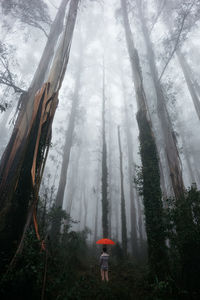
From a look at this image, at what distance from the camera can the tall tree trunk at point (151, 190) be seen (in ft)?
16.0

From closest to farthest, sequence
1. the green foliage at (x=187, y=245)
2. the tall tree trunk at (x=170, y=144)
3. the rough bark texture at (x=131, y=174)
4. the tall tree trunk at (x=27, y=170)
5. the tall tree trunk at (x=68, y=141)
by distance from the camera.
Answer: the tall tree trunk at (x=27, y=170), the green foliage at (x=187, y=245), the tall tree trunk at (x=170, y=144), the tall tree trunk at (x=68, y=141), the rough bark texture at (x=131, y=174)

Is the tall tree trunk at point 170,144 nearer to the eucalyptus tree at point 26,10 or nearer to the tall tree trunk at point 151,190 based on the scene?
the tall tree trunk at point 151,190

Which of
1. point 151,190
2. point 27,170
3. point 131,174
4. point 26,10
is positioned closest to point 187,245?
point 151,190

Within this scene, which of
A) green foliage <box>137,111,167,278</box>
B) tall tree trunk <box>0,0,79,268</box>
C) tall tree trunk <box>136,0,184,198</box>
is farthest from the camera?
tall tree trunk <box>136,0,184,198</box>

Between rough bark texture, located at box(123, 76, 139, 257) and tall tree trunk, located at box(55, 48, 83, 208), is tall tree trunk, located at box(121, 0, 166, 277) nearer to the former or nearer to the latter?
tall tree trunk, located at box(55, 48, 83, 208)

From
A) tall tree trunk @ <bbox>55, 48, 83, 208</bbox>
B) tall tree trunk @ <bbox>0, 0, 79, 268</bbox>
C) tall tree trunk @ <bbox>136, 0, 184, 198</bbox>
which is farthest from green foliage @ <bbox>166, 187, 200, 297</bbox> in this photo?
tall tree trunk @ <bbox>55, 48, 83, 208</bbox>

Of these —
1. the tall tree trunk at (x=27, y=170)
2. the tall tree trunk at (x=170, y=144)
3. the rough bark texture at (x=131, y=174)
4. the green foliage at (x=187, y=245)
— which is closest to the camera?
the tall tree trunk at (x=27, y=170)

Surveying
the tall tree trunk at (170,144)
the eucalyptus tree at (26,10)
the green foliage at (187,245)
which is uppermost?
the eucalyptus tree at (26,10)

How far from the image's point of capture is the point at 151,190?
590 cm

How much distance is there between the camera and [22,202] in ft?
5.90

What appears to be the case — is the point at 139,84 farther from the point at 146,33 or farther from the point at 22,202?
the point at 22,202

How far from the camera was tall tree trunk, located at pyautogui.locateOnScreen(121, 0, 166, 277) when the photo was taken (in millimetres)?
4879

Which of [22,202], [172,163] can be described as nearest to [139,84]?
[172,163]

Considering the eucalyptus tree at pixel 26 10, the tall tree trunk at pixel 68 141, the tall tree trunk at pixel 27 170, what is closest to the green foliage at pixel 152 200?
the tall tree trunk at pixel 27 170
